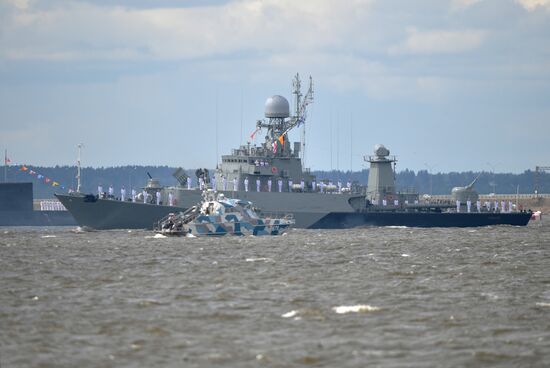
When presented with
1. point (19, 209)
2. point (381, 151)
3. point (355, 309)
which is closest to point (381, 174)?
point (381, 151)

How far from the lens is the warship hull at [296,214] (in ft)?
277

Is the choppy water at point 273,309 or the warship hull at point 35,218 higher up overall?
the warship hull at point 35,218

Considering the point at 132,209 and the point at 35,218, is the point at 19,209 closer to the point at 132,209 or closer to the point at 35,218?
the point at 35,218

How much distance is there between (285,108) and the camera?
95.2 meters

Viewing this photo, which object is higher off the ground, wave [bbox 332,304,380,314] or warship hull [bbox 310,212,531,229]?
warship hull [bbox 310,212,531,229]

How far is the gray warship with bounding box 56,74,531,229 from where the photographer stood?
84.5 meters

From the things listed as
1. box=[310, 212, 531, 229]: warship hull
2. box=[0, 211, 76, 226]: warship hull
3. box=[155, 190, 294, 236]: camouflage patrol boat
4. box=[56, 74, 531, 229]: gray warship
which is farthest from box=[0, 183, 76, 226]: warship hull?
box=[155, 190, 294, 236]: camouflage patrol boat

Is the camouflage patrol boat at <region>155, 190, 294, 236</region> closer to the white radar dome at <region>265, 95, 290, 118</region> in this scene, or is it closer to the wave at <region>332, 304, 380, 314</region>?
the white radar dome at <region>265, 95, 290, 118</region>

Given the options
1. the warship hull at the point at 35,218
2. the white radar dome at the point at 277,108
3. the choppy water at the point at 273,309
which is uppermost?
the white radar dome at the point at 277,108

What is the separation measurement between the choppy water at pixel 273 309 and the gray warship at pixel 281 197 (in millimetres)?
29451

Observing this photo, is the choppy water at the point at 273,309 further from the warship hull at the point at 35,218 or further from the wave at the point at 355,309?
the warship hull at the point at 35,218

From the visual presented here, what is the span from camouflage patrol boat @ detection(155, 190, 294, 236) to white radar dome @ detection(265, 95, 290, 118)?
78.0 ft

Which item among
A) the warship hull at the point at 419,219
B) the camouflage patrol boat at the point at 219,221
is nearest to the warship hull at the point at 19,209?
the warship hull at the point at 419,219

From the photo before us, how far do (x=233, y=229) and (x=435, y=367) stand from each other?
154 feet
